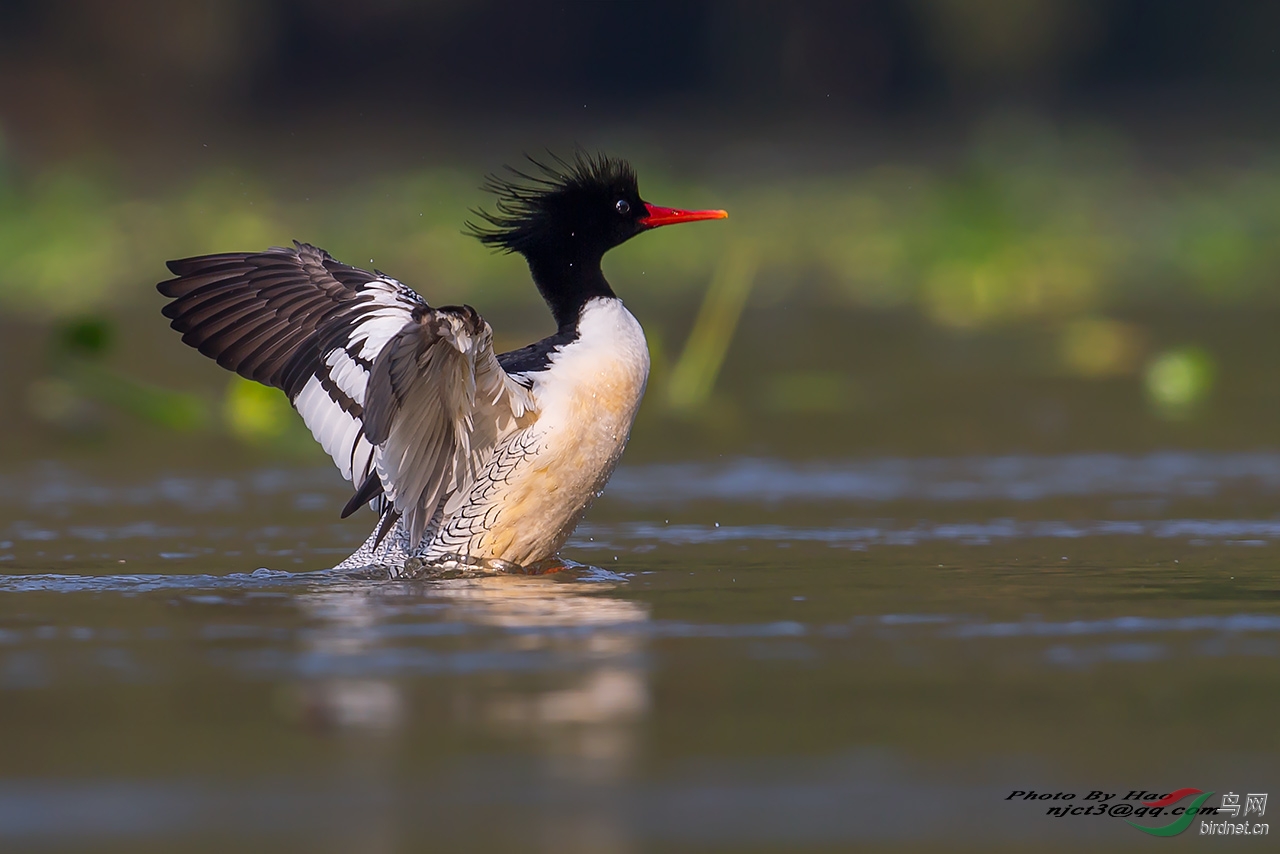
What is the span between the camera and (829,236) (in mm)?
18531

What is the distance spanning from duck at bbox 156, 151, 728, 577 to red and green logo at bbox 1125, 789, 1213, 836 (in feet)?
8.65

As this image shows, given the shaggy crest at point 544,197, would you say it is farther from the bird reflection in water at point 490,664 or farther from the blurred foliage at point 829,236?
the blurred foliage at point 829,236

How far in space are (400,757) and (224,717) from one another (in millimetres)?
515

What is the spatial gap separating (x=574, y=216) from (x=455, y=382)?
1234 mm

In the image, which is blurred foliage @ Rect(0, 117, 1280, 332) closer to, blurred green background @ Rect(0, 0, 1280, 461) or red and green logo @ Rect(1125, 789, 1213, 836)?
blurred green background @ Rect(0, 0, 1280, 461)

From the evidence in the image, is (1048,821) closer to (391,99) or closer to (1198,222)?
(1198,222)

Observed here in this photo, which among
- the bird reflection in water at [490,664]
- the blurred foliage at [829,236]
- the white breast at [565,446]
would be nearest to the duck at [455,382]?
the white breast at [565,446]

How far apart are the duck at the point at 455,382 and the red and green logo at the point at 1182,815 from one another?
2.64 m

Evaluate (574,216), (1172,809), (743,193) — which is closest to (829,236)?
(743,193)

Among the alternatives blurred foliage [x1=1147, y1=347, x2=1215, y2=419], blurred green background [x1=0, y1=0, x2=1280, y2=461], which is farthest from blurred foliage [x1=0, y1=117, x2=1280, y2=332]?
blurred foliage [x1=1147, y1=347, x2=1215, y2=419]

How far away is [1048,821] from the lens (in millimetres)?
3691

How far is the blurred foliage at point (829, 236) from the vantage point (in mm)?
15266

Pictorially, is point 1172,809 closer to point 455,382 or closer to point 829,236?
point 455,382

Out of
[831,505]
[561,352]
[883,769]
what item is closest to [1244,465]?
[831,505]
